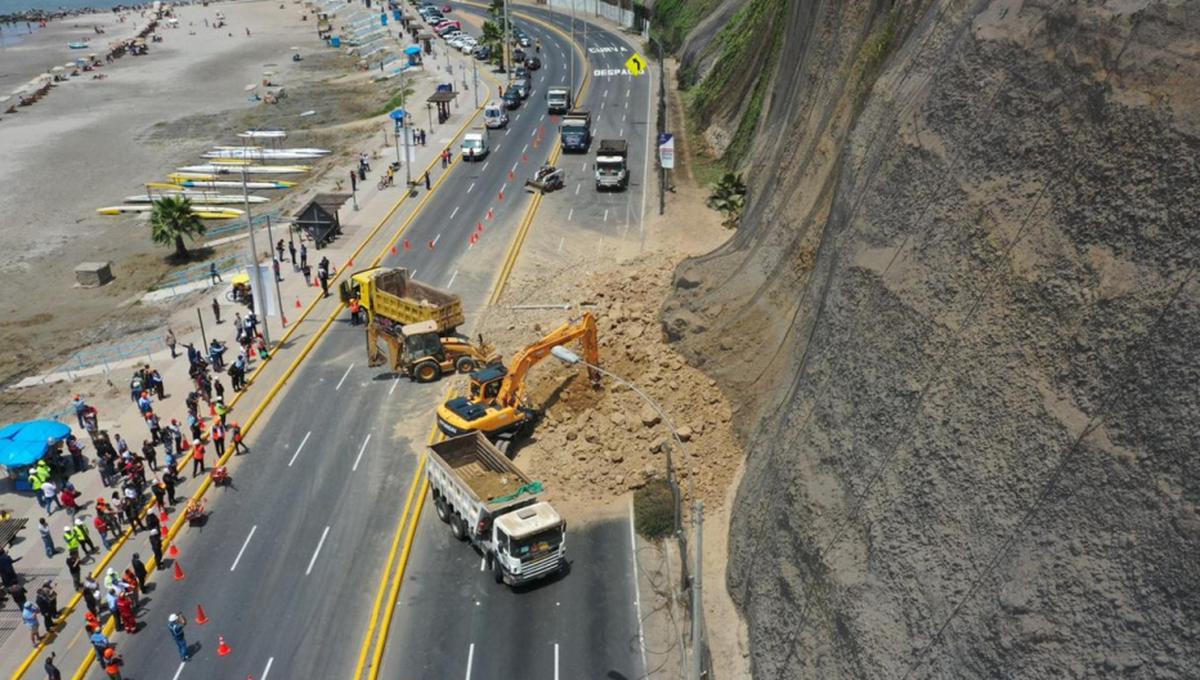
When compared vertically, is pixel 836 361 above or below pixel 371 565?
above

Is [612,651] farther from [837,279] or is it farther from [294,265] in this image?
[294,265]

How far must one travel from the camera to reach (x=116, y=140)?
94875 millimetres

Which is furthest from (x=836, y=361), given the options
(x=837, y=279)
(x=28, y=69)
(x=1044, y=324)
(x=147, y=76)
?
(x=28, y=69)

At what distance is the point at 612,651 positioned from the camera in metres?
26.4

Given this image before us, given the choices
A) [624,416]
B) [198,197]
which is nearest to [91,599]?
[624,416]

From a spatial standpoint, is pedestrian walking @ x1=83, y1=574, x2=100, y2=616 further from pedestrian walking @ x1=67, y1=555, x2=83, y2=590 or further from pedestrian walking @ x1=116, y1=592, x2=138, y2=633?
pedestrian walking @ x1=67, y1=555, x2=83, y2=590

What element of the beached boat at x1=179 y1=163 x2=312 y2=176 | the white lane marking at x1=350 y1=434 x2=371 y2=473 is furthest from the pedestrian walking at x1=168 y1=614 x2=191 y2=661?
the beached boat at x1=179 y1=163 x2=312 y2=176

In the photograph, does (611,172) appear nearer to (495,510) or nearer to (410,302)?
(410,302)

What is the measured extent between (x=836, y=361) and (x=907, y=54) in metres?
11.9

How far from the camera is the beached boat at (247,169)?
3150 inches

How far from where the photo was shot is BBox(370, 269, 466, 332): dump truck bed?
42031 mm

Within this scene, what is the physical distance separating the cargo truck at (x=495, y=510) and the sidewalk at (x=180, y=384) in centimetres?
925

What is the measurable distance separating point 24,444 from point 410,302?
16.2 m

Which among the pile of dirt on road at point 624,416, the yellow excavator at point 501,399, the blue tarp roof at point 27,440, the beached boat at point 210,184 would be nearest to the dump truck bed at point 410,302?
the pile of dirt on road at point 624,416
